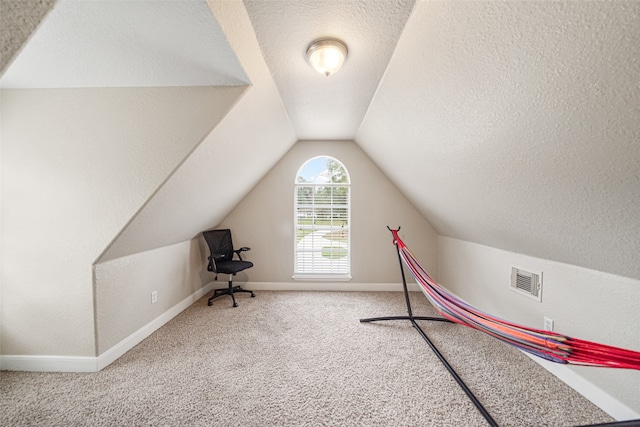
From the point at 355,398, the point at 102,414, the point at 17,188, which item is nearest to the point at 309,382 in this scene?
the point at 355,398

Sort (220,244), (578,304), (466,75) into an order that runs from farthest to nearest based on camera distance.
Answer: (220,244)
(578,304)
(466,75)

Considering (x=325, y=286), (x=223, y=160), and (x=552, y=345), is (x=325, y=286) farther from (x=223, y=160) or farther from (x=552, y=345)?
(x=552, y=345)

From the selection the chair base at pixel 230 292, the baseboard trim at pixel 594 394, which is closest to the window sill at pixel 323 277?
the chair base at pixel 230 292

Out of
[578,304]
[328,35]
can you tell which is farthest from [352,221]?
[328,35]

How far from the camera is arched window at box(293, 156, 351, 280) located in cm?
378

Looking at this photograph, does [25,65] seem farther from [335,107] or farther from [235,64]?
[335,107]

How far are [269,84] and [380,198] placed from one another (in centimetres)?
238

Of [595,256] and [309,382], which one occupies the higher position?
[595,256]

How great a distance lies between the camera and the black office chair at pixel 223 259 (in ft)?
10.3

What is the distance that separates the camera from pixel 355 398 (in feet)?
5.30

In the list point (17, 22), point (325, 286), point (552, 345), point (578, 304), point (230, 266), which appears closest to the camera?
point (17, 22)

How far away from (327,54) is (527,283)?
2.43 metres

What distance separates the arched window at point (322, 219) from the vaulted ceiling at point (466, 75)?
5.67ft

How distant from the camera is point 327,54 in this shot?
55.9 inches
